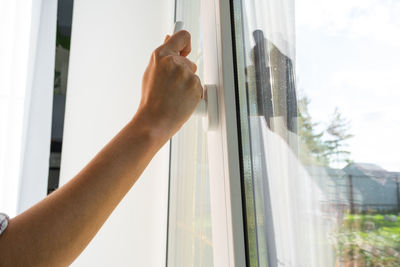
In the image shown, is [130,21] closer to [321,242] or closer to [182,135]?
[182,135]

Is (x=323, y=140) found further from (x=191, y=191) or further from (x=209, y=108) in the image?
(x=191, y=191)

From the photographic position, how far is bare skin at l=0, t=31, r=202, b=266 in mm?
285

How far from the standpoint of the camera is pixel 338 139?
10.1 inches

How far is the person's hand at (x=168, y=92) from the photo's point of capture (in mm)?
394

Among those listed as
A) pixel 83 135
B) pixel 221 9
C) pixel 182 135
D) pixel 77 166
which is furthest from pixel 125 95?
pixel 221 9

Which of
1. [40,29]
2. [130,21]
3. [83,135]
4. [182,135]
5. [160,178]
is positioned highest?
[130,21]

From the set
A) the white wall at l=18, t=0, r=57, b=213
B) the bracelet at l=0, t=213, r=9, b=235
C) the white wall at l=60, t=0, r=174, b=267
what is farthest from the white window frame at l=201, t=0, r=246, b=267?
the white wall at l=18, t=0, r=57, b=213

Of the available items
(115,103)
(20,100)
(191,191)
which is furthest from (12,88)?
(191,191)

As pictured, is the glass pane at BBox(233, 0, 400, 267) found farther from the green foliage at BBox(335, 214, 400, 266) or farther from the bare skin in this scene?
the bare skin

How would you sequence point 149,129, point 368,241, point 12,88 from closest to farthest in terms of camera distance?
point 368,241
point 149,129
point 12,88

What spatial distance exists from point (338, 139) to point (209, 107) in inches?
8.9

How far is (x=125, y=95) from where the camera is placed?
1.52 m

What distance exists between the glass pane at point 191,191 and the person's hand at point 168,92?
257mm

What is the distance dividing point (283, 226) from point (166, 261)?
3.01 ft
